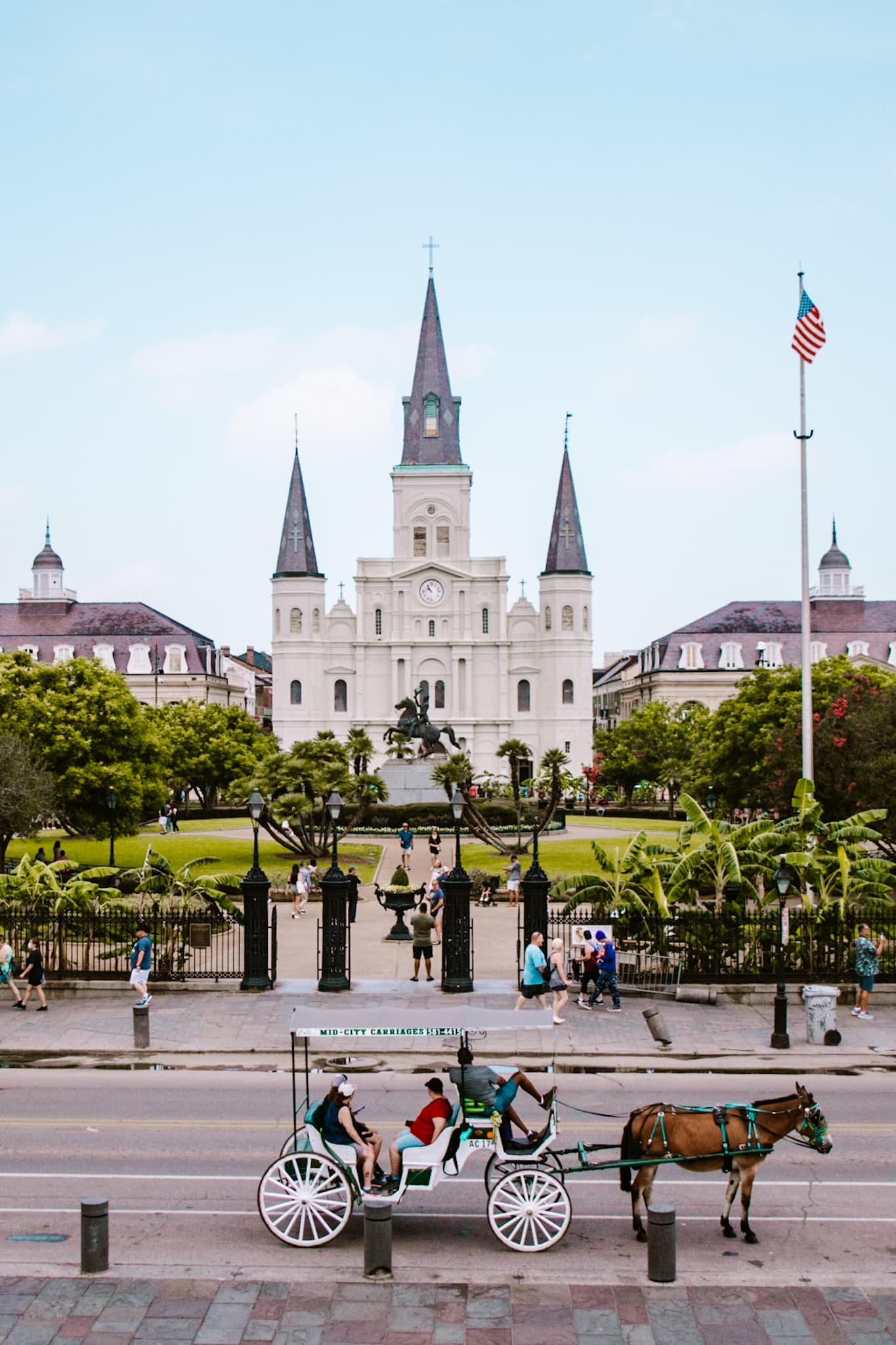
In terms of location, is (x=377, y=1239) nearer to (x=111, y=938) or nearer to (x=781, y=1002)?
(x=781, y=1002)

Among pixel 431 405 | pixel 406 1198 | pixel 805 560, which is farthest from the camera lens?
pixel 431 405

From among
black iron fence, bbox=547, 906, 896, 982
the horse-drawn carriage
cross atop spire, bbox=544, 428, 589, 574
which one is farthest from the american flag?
cross atop spire, bbox=544, 428, 589, 574

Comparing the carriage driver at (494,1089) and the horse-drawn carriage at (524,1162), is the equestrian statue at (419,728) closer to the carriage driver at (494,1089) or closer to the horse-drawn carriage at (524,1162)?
the carriage driver at (494,1089)

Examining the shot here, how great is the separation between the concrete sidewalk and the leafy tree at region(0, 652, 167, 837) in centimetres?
2052

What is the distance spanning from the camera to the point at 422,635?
347ft

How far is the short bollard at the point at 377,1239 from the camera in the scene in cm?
1023

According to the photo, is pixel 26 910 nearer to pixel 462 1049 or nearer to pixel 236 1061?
pixel 236 1061

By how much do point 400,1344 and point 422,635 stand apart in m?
96.7

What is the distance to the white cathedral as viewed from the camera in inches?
4072

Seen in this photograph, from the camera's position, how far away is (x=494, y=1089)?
441 inches

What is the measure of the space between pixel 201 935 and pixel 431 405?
88.3 m

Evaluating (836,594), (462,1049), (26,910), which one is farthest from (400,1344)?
(836,594)

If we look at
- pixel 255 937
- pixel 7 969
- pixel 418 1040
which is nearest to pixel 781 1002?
pixel 418 1040

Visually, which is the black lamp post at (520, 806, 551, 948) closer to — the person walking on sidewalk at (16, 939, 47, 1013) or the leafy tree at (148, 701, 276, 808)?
the person walking on sidewalk at (16, 939, 47, 1013)
